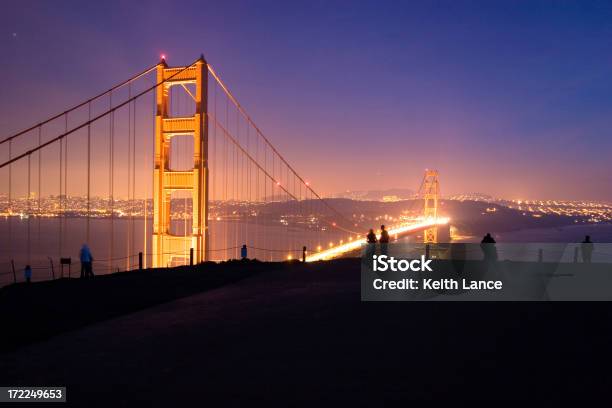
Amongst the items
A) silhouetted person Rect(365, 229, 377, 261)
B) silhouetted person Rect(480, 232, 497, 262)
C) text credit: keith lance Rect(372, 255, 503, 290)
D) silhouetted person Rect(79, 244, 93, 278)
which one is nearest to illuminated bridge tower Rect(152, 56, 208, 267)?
silhouetted person Rect(79, 244, 93, 278)

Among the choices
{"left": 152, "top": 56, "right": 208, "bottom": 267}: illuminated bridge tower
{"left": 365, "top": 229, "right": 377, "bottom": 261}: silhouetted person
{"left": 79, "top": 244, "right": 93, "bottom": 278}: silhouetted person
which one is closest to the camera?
{"left": 365, "top": 229, "right": 377, "bottom": 261}: silhouetted person

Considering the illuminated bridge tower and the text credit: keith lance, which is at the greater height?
the illuminated bridge tower

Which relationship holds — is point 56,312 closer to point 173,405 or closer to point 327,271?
point 173,405

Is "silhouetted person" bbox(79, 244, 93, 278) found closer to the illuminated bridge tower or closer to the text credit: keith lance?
the illuminated bridge tower

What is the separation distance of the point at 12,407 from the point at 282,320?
4.10m

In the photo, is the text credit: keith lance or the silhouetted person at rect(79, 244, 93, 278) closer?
the text credit: keith lance

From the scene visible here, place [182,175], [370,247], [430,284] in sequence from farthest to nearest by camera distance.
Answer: [182,175]
[370,247]
[430,284]

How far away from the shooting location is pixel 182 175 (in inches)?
775

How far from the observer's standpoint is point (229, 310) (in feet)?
29.6

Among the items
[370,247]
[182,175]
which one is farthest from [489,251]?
[182,175]

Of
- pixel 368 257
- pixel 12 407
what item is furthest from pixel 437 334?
pixel 368 257

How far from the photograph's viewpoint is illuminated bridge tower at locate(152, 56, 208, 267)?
63.3 ft

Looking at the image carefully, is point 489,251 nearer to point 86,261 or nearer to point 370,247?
point 370,247

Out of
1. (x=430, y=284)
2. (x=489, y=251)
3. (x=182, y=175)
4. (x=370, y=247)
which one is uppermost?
(x=182, y=175)
